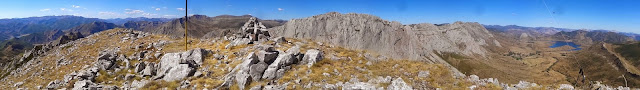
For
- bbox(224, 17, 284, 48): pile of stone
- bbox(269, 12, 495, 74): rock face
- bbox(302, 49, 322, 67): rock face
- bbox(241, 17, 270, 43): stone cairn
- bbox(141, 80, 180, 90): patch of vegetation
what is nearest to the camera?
bbox(141, 80, 180, 90): patch of vegetation

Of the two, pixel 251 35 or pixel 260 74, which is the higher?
pixel 251 35

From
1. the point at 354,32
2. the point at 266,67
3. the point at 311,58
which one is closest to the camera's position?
the point at 266,67

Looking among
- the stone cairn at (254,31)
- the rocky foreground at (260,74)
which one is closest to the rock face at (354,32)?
the stone cairn at (254,31)

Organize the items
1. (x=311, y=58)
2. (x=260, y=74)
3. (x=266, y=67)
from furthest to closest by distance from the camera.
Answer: (x=311, y=58) < (x=266, y=67) < (x=260, y=74)

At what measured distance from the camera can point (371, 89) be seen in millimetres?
16500

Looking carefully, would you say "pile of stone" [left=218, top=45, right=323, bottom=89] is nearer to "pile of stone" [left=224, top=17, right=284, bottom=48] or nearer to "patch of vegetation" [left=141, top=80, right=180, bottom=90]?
"patch of vegetation" [left=141, top=80, right=180, bottom=90]

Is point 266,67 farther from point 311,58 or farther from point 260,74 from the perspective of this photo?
point 311,58

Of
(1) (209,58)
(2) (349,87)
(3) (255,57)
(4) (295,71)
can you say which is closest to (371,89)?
(2) (349,87)

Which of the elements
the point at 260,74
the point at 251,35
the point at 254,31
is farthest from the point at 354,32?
the point at 260,74

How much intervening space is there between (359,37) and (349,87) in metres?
66.2

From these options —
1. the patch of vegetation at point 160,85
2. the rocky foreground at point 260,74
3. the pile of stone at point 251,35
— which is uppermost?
the pile of stone at point 251,35

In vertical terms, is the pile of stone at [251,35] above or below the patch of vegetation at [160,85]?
above

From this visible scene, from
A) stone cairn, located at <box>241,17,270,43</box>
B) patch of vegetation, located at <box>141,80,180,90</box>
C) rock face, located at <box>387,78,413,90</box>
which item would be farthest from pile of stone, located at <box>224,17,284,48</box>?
rock face, located at <box>387,78,413,90</box>

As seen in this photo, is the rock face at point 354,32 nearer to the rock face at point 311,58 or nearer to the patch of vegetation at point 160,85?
the rock face at point 311,58
